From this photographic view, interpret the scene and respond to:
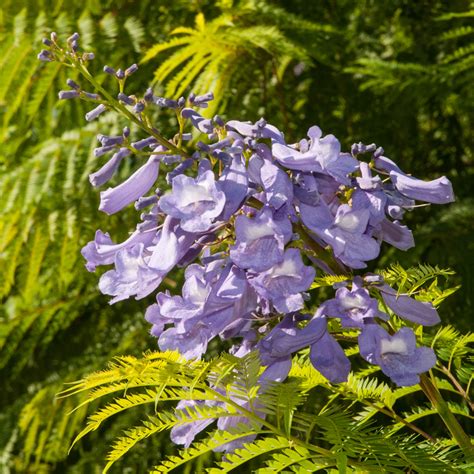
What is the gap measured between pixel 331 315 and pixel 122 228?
142 cm

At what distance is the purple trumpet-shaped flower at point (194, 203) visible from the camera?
2.48ft

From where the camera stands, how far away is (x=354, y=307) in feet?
2.56

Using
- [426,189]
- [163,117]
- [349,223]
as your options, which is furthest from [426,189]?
[163,117]

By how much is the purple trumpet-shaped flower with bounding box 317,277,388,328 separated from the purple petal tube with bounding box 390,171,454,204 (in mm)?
116

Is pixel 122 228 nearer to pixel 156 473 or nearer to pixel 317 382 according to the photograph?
pixel 317 382

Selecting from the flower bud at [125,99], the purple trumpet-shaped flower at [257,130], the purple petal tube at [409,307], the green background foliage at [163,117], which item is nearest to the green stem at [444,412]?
the purple petal tube at [409,307]

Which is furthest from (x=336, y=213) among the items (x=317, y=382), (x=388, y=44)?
(x=388, y=44)

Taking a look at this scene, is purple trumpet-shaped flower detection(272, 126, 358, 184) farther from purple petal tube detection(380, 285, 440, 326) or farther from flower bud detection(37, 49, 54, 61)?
flower bud detection(37, 49, 54, 61)

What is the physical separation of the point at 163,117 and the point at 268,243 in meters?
1.56

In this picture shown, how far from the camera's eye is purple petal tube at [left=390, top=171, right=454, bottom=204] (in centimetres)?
84

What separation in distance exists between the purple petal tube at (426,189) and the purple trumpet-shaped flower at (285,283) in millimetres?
152

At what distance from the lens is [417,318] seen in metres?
0.82

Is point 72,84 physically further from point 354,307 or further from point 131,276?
point 354,307

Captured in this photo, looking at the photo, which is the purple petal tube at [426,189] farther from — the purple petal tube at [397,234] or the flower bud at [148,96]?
the flower bud at [148,96]
